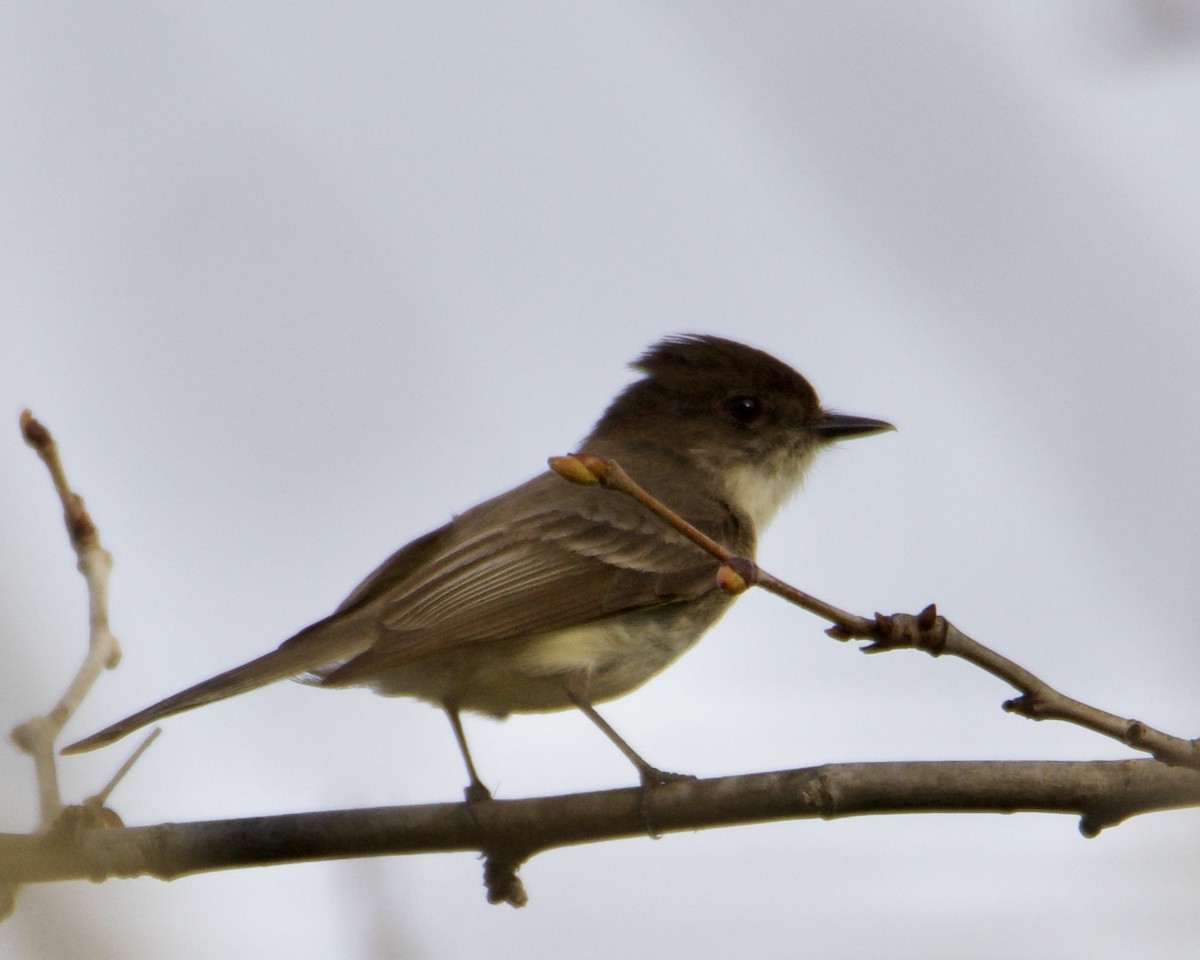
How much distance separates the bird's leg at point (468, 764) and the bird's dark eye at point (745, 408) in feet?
7.25

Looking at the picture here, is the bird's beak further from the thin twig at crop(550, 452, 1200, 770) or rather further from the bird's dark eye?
the thin twig at crop(550, 452, 1200, 770)

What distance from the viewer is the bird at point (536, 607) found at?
4.39 metres

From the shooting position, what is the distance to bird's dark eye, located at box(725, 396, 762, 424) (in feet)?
21.4

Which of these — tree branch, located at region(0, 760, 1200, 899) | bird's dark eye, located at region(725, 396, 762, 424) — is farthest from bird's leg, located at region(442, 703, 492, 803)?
bird's dark eye, located at region(725, 396, 762, 424)

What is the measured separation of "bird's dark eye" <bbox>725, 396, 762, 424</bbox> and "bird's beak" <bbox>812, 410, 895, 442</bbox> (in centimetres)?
26

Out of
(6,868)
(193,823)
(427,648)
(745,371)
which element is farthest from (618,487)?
(745,371)

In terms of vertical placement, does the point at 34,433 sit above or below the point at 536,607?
above

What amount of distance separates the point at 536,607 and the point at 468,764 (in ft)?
1.76

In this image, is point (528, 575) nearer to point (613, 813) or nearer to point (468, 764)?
point (468, 764)

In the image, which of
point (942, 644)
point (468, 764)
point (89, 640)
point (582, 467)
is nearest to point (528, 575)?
point (468, 764)

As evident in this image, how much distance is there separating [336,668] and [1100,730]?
2.42 m

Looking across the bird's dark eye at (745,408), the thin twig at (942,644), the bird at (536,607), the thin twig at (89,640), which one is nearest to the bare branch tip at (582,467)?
the thin twig at (942,644)

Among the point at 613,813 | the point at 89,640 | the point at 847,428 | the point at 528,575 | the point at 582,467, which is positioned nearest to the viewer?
the point at 582,467

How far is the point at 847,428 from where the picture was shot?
6.44 meters
